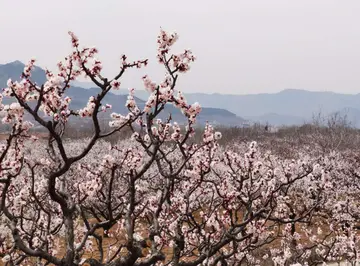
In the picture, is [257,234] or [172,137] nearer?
[172,137]

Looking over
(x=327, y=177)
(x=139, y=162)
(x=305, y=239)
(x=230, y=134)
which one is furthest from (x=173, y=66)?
(x=230, y=134)

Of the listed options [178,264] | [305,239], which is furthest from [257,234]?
[305,239]

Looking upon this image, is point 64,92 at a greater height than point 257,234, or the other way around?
point 64,92

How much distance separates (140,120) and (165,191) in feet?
4.94

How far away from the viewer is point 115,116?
23.2 ft

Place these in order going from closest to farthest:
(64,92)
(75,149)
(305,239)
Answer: (64,92) < (305,239) < (75,149)

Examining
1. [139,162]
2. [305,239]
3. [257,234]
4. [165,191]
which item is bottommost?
[305,239]

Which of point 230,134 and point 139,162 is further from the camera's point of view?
point 230,134

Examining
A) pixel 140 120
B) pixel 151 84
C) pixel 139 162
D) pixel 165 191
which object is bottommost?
pixel 165 191

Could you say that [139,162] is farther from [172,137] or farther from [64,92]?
[64,92]

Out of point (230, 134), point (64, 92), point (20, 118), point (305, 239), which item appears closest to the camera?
point (20, 118)

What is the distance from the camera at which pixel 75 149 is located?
243ft

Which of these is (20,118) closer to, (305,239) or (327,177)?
(327,177)

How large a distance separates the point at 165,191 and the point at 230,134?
4330 inches
